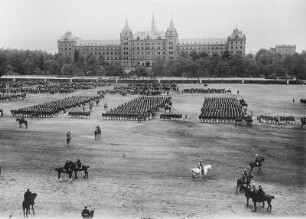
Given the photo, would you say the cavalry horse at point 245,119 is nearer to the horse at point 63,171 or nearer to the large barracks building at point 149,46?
the horse at point 63,171

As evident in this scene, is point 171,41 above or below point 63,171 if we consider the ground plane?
above

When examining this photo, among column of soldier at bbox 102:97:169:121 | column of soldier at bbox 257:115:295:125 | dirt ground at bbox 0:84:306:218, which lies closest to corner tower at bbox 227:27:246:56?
column of soldier at bbox 102:97:169:121

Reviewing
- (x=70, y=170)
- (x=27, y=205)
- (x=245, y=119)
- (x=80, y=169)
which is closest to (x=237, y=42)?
(x=245, y=119)

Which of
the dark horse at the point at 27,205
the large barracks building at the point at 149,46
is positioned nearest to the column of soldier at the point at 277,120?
the dark horse at the point at 27,205

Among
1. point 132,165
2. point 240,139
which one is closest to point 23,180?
point 132,165

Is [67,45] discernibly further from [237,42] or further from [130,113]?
[130,113]

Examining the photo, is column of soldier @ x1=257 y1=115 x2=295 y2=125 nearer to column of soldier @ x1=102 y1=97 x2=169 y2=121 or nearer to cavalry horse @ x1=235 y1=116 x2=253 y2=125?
cavalry horse @ x1=235 y1=116 x2=253 y2=125

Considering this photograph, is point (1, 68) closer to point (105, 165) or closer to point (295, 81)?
point (295, 81)
